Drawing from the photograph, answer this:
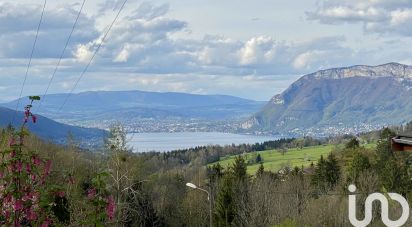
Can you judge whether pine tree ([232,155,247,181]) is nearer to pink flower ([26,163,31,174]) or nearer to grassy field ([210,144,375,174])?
grassy field ([210,144,375,174])

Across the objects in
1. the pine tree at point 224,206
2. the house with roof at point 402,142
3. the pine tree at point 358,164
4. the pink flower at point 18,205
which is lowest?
the pine tree at point 224,206

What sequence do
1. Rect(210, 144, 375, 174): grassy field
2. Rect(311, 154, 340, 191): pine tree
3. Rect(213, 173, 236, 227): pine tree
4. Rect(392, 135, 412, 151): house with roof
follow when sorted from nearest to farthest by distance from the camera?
Rect(392, 135, 412, 151): house with roof < Rect(213, 173, 236, 227): pine tree < Rect(311, 154, 340, 191): pine tree < Rect(210, 144, 375, 174): grassy field

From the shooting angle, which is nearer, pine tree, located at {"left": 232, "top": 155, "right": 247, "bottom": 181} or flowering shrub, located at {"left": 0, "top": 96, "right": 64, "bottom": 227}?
flowering shrub, located at {"left": 0, "top": 96, "right": 64, "bottom": 227}

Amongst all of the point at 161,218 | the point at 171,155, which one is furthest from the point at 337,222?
the point at 171,155

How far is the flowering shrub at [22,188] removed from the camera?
20.0ft

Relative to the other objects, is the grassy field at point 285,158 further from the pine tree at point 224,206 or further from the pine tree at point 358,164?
the pine tree at point 224,206

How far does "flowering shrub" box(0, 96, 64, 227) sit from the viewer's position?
6.11 m

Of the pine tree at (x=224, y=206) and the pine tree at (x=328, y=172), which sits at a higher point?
the pine tree at (x=328, y=172)

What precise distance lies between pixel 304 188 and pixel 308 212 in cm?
1348

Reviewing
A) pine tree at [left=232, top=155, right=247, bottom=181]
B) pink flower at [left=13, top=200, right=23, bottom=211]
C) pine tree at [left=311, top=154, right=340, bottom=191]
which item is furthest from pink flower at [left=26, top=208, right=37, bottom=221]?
pine tree at [left=311, top=154, right=340, bottom=191]

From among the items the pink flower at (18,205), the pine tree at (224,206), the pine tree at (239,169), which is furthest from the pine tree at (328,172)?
the pink flower at (18,205)

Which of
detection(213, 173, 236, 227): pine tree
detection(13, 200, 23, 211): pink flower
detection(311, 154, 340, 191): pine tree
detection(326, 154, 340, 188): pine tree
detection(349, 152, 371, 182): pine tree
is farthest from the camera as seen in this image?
detection(326, 154, 340, 188): pine tree

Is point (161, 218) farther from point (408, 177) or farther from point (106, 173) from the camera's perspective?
point (106, 173)

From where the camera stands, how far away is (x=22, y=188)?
614cm
